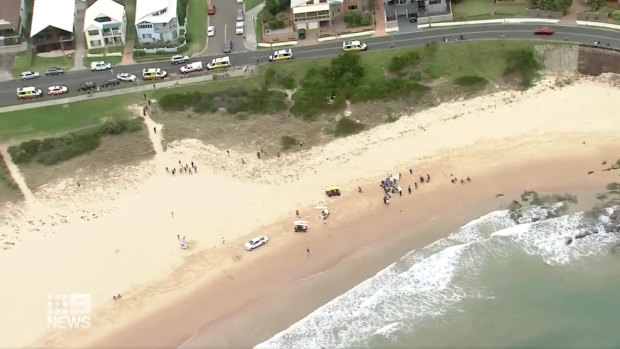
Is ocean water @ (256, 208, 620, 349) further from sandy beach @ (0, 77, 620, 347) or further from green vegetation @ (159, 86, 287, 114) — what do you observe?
green vegetation @ (159, 86, 287, 114)

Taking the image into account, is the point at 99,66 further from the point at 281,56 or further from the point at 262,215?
the point at 262,215

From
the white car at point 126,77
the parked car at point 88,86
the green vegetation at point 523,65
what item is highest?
the white car at point 126,77

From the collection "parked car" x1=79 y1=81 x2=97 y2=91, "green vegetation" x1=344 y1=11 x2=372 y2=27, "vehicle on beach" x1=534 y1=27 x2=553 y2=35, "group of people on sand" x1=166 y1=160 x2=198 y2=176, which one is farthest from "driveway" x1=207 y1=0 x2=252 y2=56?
"vehicle on beach" x1=534 y1=27 x2=553 y2=35

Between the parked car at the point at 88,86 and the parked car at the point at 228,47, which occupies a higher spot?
the parked car at the point at 228,47

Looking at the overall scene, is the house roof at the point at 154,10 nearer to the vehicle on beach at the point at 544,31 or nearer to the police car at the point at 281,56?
the police car at the point at 281,56

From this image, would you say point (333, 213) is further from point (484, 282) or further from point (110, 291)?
point (110, 291)

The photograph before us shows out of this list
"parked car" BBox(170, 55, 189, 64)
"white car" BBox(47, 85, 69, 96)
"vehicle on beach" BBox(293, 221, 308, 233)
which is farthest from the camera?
"parked car" BBox(170, 55, 189, 64)

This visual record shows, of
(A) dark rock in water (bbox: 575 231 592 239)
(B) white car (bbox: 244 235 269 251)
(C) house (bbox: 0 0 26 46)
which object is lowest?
(A) dark rock in water (bbox: 575 231 592 239)

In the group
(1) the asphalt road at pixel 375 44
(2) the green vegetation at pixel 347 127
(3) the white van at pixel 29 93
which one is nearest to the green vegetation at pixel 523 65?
(1) the asphalt road at pixel 375 44

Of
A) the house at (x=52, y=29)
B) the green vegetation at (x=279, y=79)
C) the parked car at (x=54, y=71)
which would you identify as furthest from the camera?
the house at (x=52, y=29)
